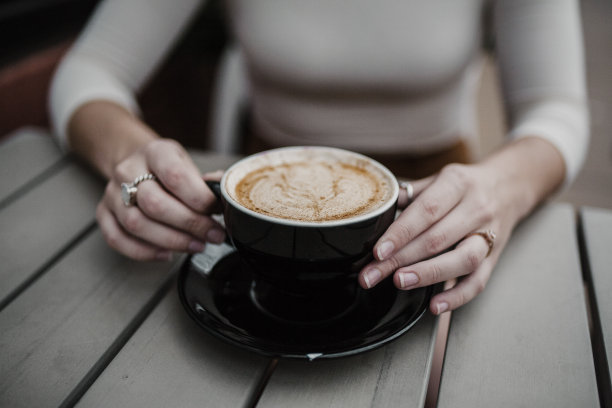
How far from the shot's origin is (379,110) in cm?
126

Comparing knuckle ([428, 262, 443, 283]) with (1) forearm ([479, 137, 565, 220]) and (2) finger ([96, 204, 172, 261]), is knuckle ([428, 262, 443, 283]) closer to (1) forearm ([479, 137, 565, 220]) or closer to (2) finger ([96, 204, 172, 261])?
(1) forearm ([479, 137, 565, 220])

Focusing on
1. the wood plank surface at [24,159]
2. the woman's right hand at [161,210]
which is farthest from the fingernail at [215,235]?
the wood plank surface at [24,159]

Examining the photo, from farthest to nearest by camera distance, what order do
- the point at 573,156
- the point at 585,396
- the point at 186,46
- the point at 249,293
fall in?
the point at 186,46, the point at 573,156, the point at 249,293, the point at 585,396

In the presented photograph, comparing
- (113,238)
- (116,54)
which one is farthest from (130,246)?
(116,54)

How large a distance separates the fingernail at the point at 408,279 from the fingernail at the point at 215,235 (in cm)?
26

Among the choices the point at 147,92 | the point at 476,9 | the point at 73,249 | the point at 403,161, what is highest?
the point at 476,9

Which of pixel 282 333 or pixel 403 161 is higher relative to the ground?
pixel 282 333

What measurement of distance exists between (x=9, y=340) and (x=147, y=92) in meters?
1.81

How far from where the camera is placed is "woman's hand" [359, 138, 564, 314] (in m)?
0.59

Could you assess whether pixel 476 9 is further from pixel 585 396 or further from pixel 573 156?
pixel 585 396

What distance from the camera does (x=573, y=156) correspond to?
0.95 meters

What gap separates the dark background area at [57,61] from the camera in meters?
1.74

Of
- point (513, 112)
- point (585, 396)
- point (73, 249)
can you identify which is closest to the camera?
point (585, 396)

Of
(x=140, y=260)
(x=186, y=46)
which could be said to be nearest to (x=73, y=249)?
(x=140, y=260)
